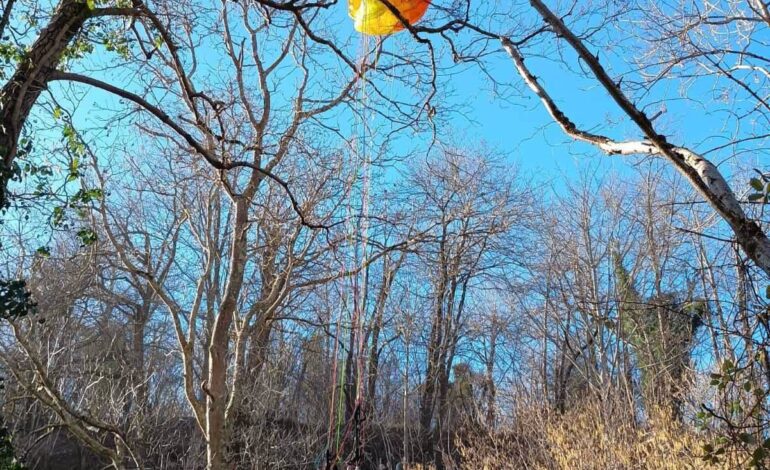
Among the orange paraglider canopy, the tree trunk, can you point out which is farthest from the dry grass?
the tree trunk

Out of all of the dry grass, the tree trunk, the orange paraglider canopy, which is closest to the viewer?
the orange paraglider canopy

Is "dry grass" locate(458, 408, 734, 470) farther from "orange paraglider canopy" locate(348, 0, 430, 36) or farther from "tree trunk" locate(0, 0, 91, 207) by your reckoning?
"tree trunk" locate(0, 0, 91, 207)

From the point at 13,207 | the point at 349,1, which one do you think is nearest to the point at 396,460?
the point at 13,207

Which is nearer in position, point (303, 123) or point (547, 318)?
point (303, 123)

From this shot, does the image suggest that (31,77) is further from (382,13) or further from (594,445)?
(594,445)

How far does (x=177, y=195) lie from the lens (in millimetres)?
8180

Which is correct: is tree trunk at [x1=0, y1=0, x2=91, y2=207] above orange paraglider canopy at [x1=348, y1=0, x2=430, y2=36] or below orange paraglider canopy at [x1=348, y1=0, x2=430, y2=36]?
above

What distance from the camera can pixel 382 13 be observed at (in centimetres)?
272

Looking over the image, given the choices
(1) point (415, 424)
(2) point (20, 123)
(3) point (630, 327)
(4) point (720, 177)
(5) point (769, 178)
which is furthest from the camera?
(1) point (415, 424)

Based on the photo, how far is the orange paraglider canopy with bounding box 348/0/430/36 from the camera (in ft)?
8.79

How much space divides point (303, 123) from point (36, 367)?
154 inches

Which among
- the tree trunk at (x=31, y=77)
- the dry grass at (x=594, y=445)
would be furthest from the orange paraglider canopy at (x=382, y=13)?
the dry grass at (x=594, y=445)

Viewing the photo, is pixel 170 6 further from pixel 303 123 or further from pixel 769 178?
pixel 769 178

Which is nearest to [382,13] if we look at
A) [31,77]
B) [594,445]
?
[31,77]
